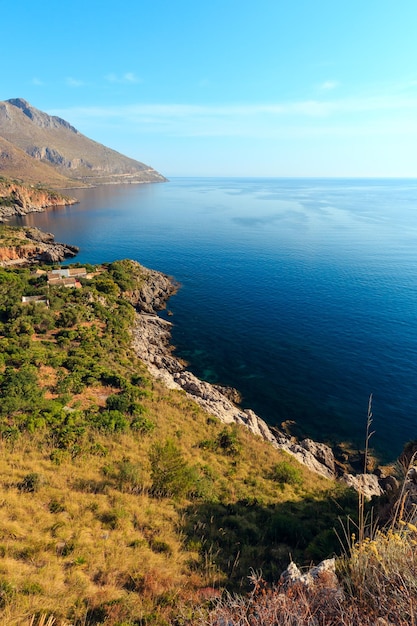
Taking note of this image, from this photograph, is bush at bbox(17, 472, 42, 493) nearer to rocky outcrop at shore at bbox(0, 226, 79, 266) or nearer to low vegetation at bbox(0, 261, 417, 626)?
low vegetation at bbox(0, 261, 417, 626)

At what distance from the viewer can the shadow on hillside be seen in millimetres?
10930

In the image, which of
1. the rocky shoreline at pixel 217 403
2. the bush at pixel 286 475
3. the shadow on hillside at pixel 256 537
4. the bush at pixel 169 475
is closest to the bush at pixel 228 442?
the bush at pixel 286 475

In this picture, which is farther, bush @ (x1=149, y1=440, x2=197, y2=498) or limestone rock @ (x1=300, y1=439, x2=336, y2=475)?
limestone rock @ (x1=300, y1=439, x2=336, y2=475)

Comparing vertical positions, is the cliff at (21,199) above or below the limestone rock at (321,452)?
above

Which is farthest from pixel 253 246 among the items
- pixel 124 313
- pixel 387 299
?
pixel 124 313

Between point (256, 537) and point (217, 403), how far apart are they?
61.2 ft

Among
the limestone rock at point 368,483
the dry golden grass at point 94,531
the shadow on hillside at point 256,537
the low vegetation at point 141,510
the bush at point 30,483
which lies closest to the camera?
the low vegetation at point 141,510

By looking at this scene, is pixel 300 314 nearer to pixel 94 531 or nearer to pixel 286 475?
pixel 286 475

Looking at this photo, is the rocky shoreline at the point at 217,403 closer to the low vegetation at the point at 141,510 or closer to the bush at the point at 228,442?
the low vegetation at the point at 141,510

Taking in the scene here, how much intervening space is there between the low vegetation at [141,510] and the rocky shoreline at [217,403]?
2.91 meters

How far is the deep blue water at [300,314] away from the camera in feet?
118

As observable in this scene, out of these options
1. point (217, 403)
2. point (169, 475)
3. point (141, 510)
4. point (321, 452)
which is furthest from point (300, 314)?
point (141, 510)

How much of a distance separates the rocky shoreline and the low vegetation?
291 cm

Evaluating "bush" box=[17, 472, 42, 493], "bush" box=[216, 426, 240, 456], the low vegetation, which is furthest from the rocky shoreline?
"bush" box=[17, 472, 42, 493]
